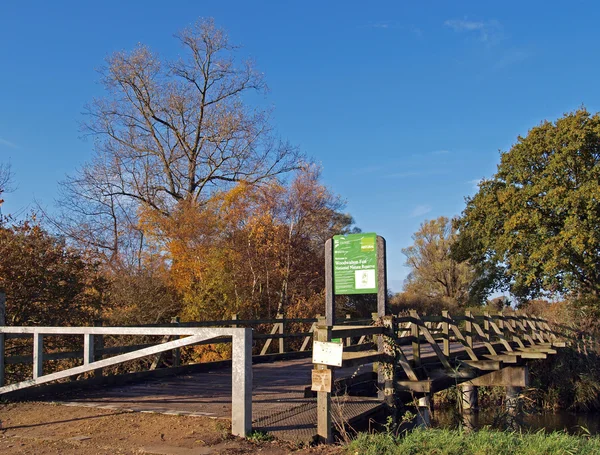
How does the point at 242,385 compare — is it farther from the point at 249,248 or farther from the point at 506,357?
the point at 249,248

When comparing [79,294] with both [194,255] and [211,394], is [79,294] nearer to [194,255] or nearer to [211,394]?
[211,394]

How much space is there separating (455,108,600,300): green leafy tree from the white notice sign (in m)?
24.5

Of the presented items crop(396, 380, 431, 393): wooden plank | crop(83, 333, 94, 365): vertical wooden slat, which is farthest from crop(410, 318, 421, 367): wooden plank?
crop(83, 333, 94, 365): vertical wooden slat

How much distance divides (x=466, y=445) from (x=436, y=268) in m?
39.5

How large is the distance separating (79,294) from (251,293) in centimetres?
1281

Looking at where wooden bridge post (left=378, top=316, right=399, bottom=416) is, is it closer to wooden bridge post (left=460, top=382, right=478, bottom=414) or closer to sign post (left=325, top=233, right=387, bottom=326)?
sign post (left=325, top=233, right=387, bottom=326)

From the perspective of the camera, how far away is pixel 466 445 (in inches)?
249

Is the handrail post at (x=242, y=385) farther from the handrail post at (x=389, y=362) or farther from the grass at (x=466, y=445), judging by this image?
the handrail post at (x=389, y=362)

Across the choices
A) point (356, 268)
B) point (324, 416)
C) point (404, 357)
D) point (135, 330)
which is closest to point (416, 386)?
point (404, 357)

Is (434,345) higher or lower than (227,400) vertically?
higher

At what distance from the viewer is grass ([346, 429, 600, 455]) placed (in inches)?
239

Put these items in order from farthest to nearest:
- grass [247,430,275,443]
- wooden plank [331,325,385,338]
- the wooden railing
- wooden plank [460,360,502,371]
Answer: wooden plank [460,360,502,371]
wooden plank [331,325,385,338]
the wooden railing
grass [247,430,275,443]

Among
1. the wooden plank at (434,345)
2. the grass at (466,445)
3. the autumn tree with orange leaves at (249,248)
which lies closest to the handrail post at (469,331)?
the wooden plank at (434,345)

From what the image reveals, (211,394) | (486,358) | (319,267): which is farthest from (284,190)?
(211,394)
